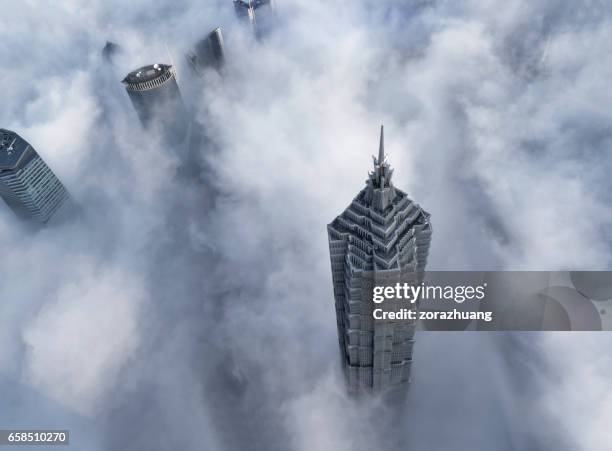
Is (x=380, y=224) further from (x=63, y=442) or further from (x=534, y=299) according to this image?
(x=63, y=442)

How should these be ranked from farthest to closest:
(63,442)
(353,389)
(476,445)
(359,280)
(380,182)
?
(63,442) → (476,445) → (353,389) → (359,280) → (380,182)

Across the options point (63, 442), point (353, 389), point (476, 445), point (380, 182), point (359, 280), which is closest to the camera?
point (380, 182)

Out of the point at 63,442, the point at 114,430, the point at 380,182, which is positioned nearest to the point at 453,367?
the point at 380,182

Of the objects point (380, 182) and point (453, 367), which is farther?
point (453, 367)

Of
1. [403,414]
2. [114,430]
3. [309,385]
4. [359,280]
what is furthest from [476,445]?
[114,430]

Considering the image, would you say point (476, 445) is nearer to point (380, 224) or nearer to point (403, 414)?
point (403, 414)

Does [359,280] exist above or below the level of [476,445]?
above

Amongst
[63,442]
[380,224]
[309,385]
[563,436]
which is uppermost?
[380,224]
